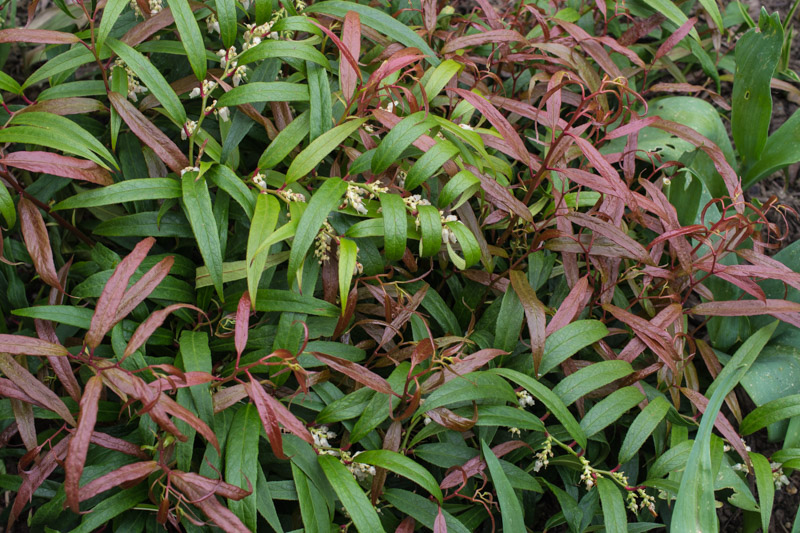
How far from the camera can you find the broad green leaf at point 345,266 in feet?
3.93

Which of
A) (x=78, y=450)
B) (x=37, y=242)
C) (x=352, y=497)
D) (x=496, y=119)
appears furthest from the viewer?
(x=496, y=119)

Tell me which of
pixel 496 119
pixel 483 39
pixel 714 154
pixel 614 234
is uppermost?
pixel 483 39

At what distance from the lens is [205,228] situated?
126 centimetres

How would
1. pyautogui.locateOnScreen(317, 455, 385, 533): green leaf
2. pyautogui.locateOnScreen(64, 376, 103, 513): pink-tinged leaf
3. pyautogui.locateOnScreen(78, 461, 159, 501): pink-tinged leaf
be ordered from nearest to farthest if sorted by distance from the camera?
pyautogui.locateOnScreen(64, 376, 103, 513): pink-tinged leaf → pyautogui.locateOnScreen(78, 461, 159, 501): pink-tinged leaf → pyautogui.locateOnScreen(317, 455, 385, 533): green leaf

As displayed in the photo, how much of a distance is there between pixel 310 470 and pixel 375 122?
2.74ft

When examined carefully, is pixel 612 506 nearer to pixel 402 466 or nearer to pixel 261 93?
pixel 402 466

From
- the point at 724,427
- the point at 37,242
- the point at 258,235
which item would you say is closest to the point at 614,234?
the point at 724,427

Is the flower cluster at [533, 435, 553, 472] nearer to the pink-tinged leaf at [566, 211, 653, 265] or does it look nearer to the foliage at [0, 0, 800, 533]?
the foliage at [0, 0, 800, 533]

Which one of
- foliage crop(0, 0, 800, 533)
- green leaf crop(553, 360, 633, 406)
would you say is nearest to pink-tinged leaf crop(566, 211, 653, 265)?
foliage crop(0, 0, 800, 533)

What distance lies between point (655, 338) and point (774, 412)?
342 millimetres

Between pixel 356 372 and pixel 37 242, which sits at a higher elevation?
pixel 37 242

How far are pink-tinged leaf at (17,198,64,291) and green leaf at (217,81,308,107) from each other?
450mm

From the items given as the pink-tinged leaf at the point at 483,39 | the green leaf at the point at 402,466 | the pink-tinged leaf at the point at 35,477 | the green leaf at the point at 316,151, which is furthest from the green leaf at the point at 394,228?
the pink-tinged leaf at the point at 35,477

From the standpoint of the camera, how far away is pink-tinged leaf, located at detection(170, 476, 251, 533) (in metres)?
1.11
